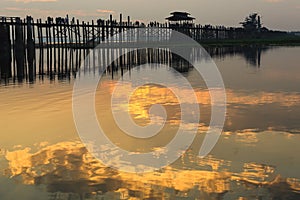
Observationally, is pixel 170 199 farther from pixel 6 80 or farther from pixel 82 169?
pixel 6 80

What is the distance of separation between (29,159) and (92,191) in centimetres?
247

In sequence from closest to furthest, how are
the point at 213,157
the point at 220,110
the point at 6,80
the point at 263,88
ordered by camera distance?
the point at 213,157
the point at 220,110
the point at 263,88
the point at 6,80

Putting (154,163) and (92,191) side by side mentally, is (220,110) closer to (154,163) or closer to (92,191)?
(154,163)

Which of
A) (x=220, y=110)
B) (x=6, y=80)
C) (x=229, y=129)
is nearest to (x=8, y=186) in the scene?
(x=229, y=129)

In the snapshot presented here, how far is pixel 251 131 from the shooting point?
35.8 feet

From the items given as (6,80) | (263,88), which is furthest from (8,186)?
(6,80)

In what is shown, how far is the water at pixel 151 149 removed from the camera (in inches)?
275

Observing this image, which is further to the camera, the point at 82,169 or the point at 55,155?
the point at 55,155

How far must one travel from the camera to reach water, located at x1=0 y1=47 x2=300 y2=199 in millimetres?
6988

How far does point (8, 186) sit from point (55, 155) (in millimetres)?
1904

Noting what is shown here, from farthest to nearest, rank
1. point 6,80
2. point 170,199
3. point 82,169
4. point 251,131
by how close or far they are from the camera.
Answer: point 6,80 < point 251,131 < point 82,169 < point 170,199

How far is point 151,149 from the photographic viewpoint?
9477 mm

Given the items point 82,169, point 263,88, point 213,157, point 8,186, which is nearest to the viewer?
point 8,186

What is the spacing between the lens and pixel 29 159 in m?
8.79
